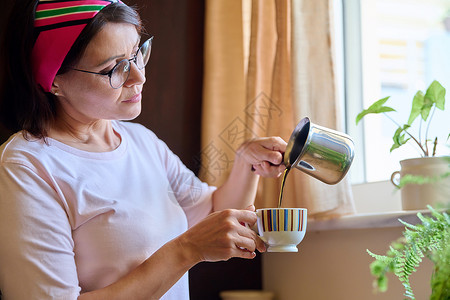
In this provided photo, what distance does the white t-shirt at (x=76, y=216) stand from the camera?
3.71 ft

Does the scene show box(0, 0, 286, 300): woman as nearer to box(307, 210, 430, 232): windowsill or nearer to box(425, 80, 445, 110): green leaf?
box(307, 210, 430, 232): windowsill

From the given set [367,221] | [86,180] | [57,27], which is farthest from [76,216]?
[367,221]

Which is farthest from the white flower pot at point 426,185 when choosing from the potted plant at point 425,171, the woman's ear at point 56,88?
the woman's ear at point 56,88

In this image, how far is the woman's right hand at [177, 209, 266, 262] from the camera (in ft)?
3.68

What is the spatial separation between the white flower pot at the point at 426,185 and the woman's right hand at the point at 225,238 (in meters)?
0.41

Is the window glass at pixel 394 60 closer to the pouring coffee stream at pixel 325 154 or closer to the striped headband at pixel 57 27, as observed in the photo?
the pouring coffee stream at pixel 325 154

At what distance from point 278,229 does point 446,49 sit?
96cm

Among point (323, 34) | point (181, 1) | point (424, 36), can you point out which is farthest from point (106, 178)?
point (424, 36)

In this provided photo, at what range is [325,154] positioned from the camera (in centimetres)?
A: 112

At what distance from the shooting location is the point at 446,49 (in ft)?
5.40

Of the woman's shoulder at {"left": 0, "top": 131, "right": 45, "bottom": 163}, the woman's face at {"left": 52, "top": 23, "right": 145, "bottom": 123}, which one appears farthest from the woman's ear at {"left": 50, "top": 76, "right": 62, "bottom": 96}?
the woman's shoulder at {"left": 0, "top": 131, "right": 45, "bottom": 163}

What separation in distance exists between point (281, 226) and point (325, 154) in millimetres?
193

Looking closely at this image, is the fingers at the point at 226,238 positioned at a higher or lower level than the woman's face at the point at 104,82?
lower

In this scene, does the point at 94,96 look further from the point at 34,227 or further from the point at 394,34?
the point at 394,34
